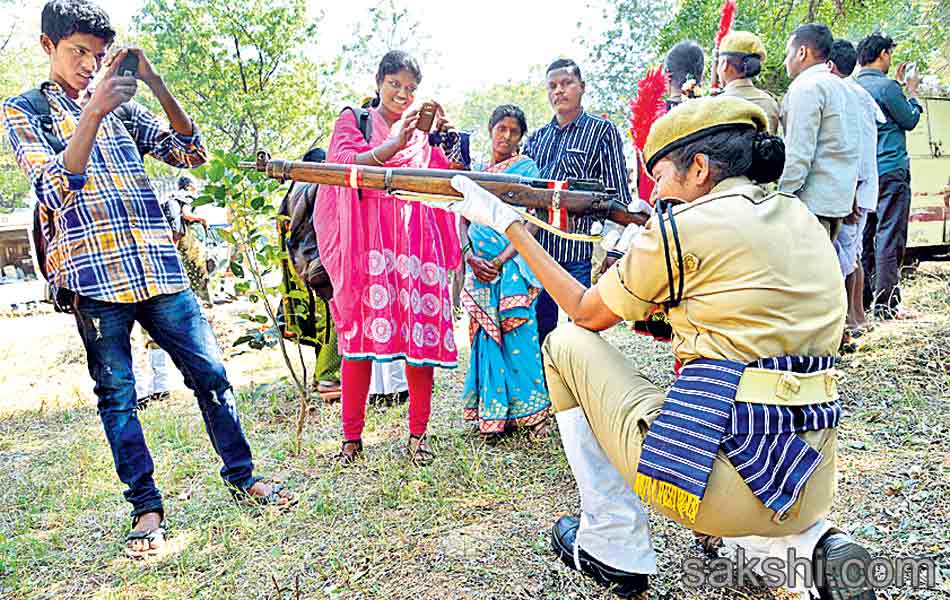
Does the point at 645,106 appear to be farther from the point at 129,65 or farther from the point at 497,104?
the point at 497,104

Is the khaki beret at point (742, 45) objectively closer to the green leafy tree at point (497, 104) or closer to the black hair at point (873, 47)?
the black hair at point (873, 47)

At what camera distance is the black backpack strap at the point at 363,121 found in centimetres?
302

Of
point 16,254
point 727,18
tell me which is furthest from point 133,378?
point 16,254

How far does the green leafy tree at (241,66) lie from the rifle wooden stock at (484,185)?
10.6 meters

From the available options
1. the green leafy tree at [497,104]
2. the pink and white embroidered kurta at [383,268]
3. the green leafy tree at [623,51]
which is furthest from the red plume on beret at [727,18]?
the green leafy tree at [497,104]

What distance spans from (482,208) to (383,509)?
50.7 inches

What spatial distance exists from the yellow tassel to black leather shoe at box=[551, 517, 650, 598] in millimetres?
395

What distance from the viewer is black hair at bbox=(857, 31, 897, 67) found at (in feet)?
16.0

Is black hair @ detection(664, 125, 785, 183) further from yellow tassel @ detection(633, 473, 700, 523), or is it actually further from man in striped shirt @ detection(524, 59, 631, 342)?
man in striped shirt @ detection(524, 59, 631, 342)

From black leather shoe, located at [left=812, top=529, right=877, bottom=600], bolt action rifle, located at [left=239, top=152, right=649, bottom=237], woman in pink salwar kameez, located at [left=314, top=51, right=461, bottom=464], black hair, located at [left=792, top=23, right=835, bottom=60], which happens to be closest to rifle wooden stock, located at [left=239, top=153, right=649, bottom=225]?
bolt action rifle, located at [left=239, top=152, right=649, bottom=237]

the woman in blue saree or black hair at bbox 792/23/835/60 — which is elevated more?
black hair at bbox 792/23/835/60

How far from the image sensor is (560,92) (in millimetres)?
3418

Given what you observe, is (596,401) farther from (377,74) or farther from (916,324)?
(916,324)

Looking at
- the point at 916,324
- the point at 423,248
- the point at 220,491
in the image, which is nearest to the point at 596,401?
the point at 423,248
